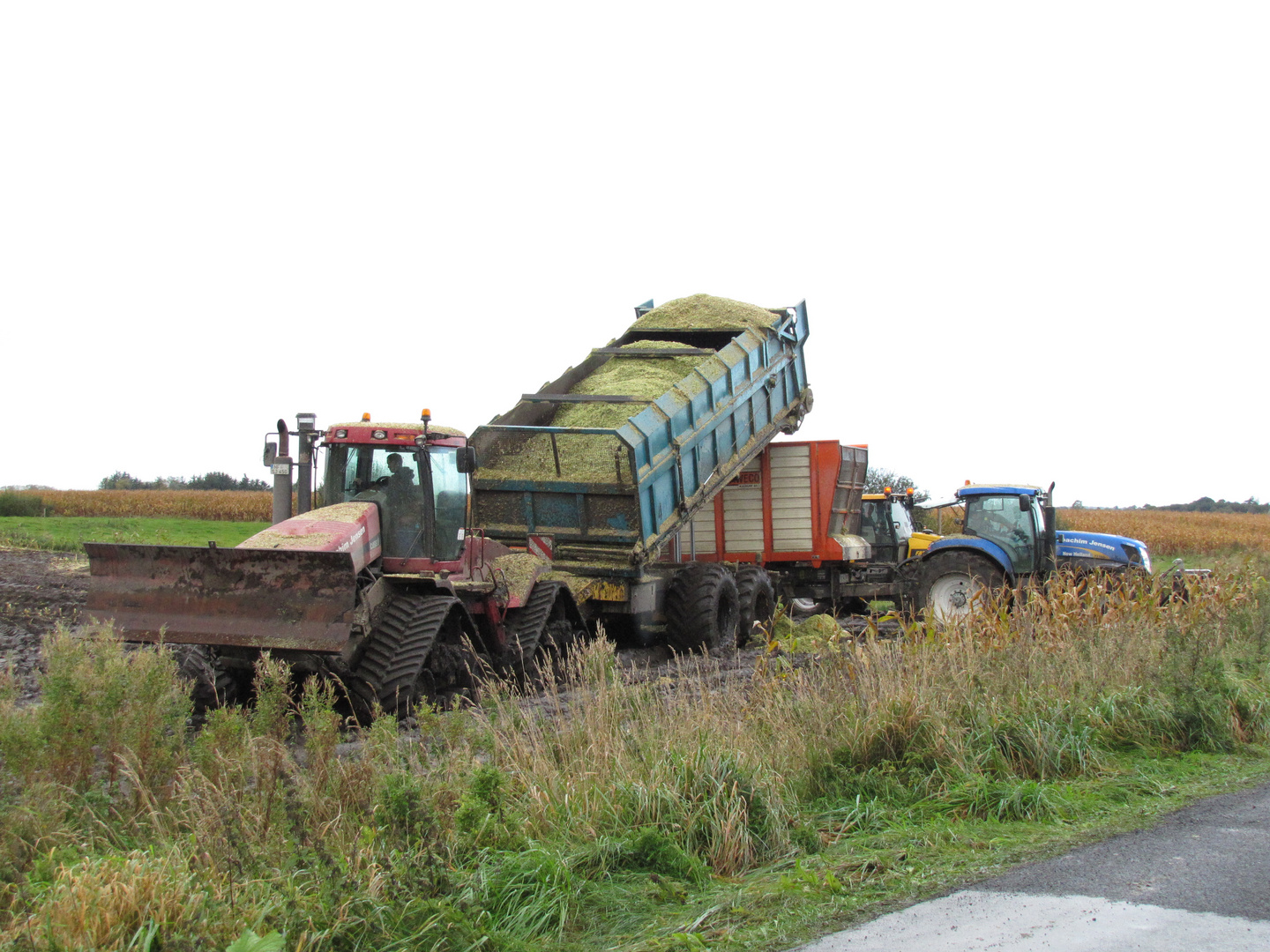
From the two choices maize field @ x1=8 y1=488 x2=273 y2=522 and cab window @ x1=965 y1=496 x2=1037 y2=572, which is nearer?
cab window @ x1=965 y1=496 x2=1037 y2=572

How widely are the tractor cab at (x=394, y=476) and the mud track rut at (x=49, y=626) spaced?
229cm

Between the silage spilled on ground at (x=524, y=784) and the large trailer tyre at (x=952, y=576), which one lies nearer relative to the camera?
the silage spilled on ground at (x=524, y=784)

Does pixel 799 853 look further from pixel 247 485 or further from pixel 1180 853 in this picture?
pixel 247 485

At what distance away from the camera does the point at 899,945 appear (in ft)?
13.9

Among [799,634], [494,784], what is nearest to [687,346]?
[799,634]

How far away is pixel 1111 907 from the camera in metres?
4.59

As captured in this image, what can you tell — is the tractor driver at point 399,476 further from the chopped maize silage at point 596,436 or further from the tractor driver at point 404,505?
the chopped maize silage at point 596,436

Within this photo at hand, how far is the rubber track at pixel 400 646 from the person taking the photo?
29.0 feet

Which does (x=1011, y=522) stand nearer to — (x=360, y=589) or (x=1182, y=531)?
(x=360, y=589)

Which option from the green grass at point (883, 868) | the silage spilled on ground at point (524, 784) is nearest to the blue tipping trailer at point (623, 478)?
the silage spilled on ground at point (524, 784)

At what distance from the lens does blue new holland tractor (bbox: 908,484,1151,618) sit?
15.5 meters

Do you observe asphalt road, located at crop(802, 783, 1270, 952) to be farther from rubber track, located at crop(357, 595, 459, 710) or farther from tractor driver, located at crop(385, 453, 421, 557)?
tractor driver, located at crop(385, 453, 421, 557)

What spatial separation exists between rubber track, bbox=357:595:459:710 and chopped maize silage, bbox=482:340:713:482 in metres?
3.19

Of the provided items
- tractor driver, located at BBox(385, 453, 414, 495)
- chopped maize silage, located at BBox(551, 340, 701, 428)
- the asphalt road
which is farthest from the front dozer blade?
the asphalt road
